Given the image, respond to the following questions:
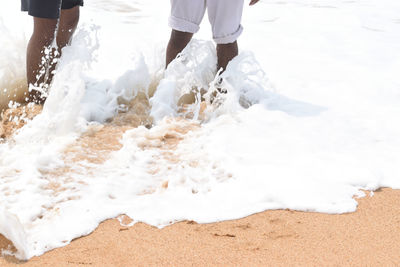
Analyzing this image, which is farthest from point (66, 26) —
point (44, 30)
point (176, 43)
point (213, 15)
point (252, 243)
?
point (252, 243)

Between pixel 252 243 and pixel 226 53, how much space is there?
1695mm

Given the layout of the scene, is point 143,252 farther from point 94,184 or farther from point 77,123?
point 77,123

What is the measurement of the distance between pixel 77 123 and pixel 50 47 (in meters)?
0.51

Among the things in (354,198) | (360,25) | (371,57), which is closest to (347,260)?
(354,198)

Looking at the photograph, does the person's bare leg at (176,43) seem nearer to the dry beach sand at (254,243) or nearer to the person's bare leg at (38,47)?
the person's bare leg at (38,47)

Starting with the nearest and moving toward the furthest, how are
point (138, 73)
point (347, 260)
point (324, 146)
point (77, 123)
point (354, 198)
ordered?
point (347, 260)
point (354, 198)
point (324, 146)
point (77, 123)
point (138, 73)

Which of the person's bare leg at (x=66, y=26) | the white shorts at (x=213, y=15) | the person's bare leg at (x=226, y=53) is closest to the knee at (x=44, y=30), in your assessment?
the person's bare leg at (x=66, y=26)

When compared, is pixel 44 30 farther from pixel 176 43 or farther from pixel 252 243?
pixel 252 243

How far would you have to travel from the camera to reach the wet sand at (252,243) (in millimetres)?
1547

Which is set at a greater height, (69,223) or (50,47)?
(50,47)

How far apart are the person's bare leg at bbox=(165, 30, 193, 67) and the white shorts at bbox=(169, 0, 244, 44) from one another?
66mm

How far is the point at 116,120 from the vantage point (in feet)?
9.23

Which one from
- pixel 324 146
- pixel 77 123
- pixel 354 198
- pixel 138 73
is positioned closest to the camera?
pixel 354 198

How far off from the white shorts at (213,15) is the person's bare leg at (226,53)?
75 millimetres
